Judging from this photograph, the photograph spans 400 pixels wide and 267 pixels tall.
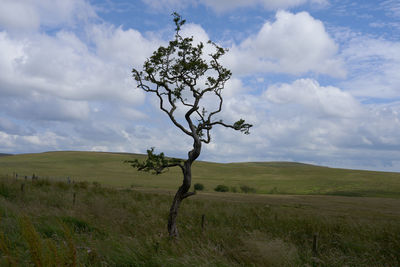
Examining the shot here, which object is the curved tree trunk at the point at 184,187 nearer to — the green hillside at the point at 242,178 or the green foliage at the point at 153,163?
the green foliage at the point at 153,163

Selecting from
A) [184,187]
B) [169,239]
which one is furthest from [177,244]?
[184,187]

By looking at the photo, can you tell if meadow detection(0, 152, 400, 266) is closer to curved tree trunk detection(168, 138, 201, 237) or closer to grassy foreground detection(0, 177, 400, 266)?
grassy foreground detection(0, 177, 400, 266)

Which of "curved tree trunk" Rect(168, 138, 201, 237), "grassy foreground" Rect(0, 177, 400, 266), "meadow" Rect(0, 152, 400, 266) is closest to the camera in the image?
"grassy foreground" Rect(0, 177, 400, 266)

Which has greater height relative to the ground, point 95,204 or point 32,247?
point 32,247

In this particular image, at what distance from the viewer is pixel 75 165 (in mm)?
110875

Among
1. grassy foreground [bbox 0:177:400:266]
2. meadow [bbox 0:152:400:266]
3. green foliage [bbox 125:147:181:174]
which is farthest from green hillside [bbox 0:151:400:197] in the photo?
green foliage [bbox 125:147:181:174]

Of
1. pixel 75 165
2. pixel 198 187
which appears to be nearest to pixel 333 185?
pixel 198 187

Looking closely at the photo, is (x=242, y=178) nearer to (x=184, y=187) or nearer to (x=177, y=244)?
(x=184, y=187)

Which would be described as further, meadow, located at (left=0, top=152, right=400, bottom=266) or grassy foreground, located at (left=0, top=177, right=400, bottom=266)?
meadow, located at (left=0, top=152, right=400, bottom=266)

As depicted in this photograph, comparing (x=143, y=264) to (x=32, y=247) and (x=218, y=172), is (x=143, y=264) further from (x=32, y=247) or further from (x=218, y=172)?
(x=218, y=172)

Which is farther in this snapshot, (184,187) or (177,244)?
(184,187)

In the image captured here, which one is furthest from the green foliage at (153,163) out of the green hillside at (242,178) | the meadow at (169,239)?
the green hillside at (242,178)

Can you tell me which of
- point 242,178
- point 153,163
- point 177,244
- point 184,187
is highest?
point 153,163

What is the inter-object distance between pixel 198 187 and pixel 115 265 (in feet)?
182
